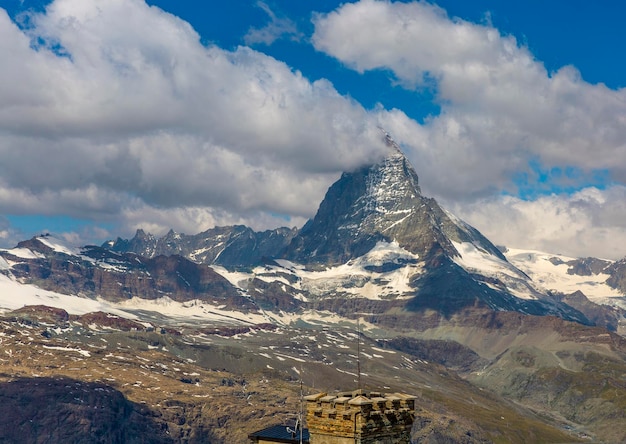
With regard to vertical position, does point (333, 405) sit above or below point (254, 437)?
above

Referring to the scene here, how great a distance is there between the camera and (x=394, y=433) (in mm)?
37375

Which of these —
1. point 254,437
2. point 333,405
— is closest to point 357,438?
point 333,405

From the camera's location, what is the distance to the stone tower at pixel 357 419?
36094 millimetres

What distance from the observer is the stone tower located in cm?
3609

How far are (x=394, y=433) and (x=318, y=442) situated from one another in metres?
3.38

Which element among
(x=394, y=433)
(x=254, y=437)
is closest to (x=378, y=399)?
(x=394, y=433)

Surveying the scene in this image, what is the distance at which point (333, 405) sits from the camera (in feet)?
120

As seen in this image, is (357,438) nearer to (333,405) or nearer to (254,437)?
(333,405)

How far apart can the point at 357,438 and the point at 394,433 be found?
7.00 ft

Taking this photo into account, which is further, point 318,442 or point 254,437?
point 254,437

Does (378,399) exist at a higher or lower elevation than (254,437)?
higher

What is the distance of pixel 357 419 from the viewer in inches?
1419

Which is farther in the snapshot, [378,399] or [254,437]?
[254,437]

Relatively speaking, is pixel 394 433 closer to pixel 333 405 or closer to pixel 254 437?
pixel 333 405
